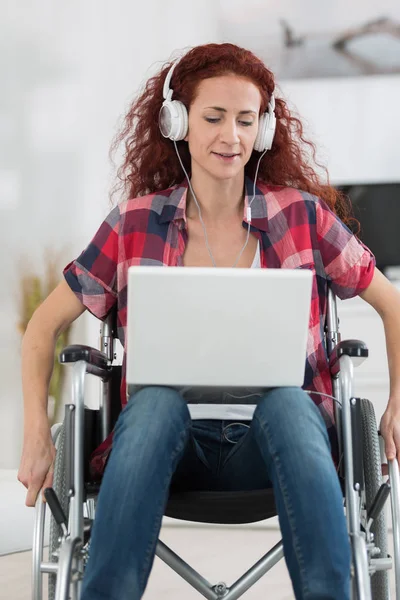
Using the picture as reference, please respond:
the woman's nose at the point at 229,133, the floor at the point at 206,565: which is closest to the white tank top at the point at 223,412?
the woman's nose at the point at 229,133

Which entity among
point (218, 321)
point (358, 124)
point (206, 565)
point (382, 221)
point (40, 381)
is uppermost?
point (358, 124)

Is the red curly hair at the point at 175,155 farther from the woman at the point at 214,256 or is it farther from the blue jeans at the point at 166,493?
the blue jeans at the point at 166,493

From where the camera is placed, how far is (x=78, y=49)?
431 centimetres

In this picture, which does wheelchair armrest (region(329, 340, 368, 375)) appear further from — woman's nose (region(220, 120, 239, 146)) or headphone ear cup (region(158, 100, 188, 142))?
headphone ear cup (region(158, 100, 188, 142))

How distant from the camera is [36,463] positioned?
5.02ft

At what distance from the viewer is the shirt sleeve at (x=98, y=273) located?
5.69 ft

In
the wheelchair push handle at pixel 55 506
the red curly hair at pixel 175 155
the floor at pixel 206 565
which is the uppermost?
the red curly hair at pixel 175 155

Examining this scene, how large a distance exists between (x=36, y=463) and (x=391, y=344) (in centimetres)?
67

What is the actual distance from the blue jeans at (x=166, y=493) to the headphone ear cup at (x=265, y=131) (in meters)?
0.60

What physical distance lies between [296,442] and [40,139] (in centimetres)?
328

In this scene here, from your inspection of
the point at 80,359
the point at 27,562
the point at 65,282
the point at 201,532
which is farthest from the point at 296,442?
the point at 201,532

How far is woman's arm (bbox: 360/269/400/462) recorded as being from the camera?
1.52 meters

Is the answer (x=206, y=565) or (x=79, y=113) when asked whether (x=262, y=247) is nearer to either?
(x=206, y=565)

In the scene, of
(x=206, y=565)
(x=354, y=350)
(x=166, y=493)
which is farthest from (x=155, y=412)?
(x=206, y=565)
